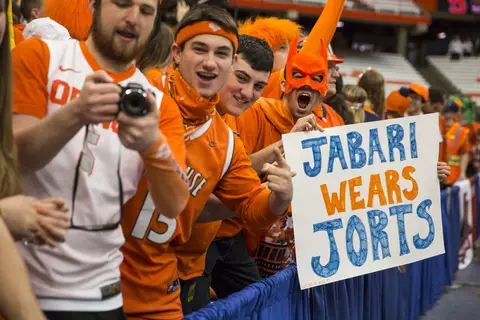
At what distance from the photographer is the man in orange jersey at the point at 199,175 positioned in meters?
2.67

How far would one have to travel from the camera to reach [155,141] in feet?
6.10

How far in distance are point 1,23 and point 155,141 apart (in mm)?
430

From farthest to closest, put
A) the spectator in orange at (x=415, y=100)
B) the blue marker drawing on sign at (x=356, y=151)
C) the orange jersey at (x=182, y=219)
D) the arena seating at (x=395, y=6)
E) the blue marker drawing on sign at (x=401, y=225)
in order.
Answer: the arena seating at (x=395, y=6)
the spectator in orange at (x=415, y=100)
the blue marker drawing on sign at (x=401, y=225)
the blue marker drawing on sign at (x=356, y=151)
the orange jersey at (x=182, y=219)

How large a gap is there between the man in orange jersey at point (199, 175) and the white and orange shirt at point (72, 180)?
496mm

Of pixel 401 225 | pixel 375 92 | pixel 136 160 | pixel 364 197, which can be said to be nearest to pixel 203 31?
pixel 136 160

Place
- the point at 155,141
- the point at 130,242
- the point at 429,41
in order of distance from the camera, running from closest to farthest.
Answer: the point at 155,141, the point at 130,242, the point at 429,41

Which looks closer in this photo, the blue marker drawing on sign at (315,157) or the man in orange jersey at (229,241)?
the man in orange jersey at (229,241)

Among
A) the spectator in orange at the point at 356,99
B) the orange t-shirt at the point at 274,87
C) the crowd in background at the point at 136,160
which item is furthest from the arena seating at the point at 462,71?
the crowd in background at the point at 136,160

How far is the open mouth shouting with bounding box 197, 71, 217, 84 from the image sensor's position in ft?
9.64

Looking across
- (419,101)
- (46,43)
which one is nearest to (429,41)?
(419,101)

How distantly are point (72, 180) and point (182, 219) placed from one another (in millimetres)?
875

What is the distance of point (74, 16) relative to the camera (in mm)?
3510

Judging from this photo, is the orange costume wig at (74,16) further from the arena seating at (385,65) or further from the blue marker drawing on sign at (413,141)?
the arena seating at (385,65)

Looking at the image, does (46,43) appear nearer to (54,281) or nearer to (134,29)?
(134,29)
